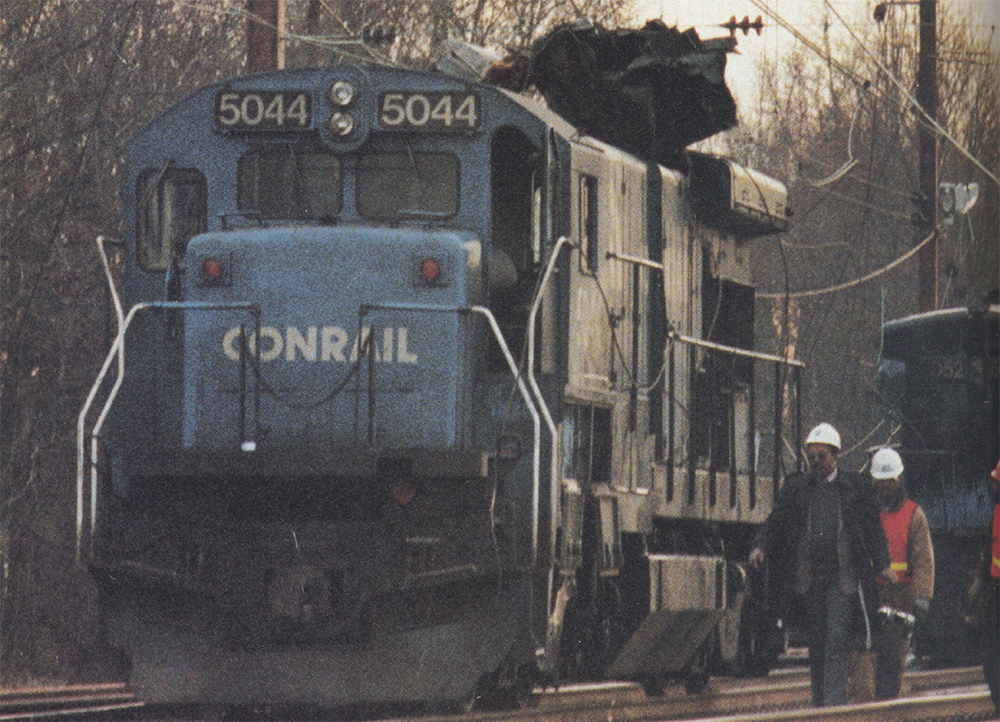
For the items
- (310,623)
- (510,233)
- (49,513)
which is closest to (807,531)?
(510,233)

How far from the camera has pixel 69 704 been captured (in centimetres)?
938

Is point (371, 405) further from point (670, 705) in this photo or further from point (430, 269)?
point (670, 705)

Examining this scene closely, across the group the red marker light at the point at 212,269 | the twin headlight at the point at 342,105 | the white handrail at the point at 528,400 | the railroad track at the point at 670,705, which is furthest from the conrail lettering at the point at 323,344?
the railroad track at the point at 670,705

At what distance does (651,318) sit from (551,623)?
2.46 meters

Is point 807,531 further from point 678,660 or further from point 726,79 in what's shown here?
point 726,79

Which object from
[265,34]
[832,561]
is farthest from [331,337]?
[265,34]

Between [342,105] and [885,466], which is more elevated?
[342,105]

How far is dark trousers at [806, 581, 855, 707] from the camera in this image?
9.02 m

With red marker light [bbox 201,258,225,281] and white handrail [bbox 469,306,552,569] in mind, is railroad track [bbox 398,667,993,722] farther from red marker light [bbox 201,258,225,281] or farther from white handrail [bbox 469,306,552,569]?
red marker light [bbox 201,258,225,281]

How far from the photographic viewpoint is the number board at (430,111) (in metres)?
8.25

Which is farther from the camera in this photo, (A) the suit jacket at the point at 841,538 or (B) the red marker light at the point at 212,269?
(A) the suit jacket at the point at 841,538

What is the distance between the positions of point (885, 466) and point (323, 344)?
12.7 ft

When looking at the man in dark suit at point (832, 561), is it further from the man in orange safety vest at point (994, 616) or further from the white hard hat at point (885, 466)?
the white hard hat at point (885, 466)

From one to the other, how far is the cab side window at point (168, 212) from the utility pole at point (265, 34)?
10.1 feet
